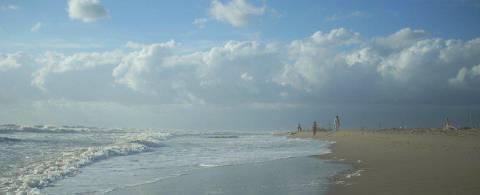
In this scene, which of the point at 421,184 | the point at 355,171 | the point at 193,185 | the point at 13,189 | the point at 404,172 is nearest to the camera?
the point at 421,184

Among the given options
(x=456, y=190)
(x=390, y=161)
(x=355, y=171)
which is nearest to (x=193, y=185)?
(x=355, y=171)

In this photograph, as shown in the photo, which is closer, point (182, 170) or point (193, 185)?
point (193, 185)

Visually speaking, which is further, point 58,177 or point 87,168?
point 87,168

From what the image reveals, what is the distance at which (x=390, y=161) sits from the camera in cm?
1562

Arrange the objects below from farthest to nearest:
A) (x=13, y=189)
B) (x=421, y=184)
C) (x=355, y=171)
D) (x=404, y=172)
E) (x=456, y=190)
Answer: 1. (x=355, y=171)
2. (x=404, y=172)
3. (x=13, y=189)
4. (x=421, y=184)
5. (x=456, y=190)

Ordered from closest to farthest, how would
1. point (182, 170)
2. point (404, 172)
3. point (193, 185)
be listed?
point (193, 185), point (404, 172), point (182, 170)

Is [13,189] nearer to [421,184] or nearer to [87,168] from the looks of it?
[87,168]

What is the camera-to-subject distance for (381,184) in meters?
10.4

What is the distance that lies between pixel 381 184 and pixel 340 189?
1.01 metres

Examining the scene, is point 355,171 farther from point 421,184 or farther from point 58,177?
point 58,177

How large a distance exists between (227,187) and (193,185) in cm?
96

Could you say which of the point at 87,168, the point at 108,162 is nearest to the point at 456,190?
the point at 87,168

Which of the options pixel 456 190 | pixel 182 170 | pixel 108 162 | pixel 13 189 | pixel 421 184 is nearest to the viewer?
pixel 456 190

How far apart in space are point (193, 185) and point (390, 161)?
7531 millimetres
